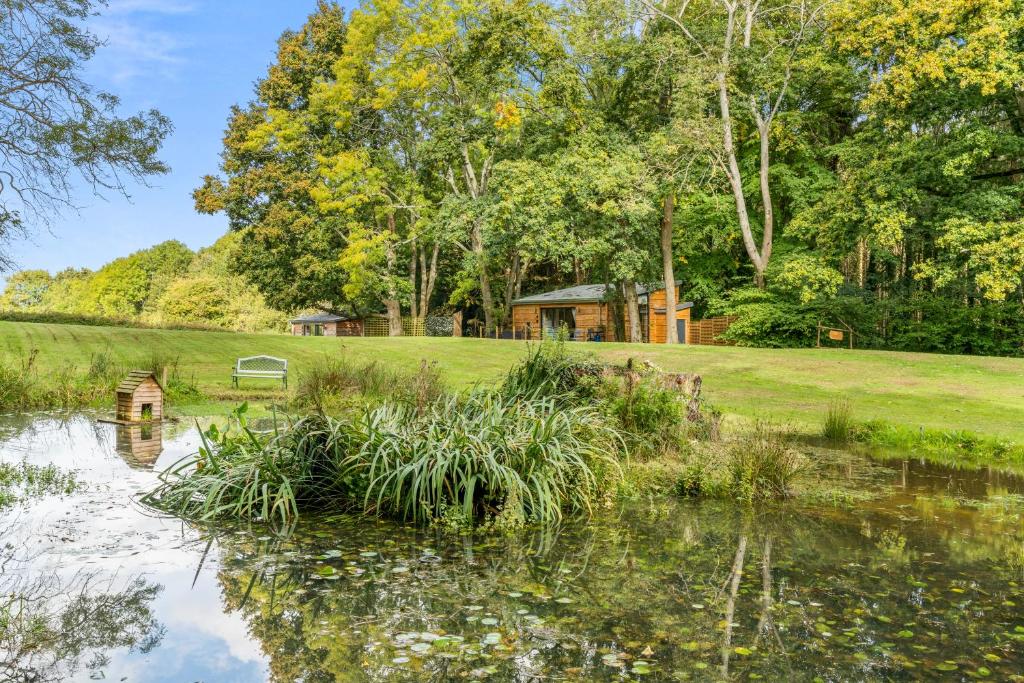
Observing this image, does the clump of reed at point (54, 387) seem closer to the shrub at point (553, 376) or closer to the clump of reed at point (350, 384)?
the clump of reed at point (350, 384)

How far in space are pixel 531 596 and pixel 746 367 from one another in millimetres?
16353

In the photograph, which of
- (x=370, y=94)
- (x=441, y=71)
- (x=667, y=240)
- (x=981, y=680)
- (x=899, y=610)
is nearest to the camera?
(x=981, y=680)

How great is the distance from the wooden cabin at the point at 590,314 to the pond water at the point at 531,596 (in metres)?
28.3

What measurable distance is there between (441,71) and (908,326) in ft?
72.5

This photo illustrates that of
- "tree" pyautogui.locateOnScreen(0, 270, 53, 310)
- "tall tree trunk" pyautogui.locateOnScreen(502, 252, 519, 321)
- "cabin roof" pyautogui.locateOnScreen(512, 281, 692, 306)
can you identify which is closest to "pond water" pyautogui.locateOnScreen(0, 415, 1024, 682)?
"cabin roof" pyautogui.locateOnScreen(512, 281, 692, 306)

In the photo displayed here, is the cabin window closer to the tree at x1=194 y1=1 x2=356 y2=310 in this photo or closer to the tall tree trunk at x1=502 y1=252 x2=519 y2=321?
the tall tree trunk at x1=502 y1=252 x2=519 y2=321

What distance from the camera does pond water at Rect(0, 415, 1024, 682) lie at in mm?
3768

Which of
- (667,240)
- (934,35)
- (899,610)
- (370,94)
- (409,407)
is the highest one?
(370,94)

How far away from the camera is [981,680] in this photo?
3637 mm

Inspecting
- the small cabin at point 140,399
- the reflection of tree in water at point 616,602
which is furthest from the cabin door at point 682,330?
the reflection of tree in water at point 616,602

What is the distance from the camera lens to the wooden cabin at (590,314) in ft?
117

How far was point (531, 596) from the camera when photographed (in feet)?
15.5

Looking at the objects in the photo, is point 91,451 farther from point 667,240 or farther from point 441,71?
point 441,71

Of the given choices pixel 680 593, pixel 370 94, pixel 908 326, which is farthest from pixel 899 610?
pixel 370 94
